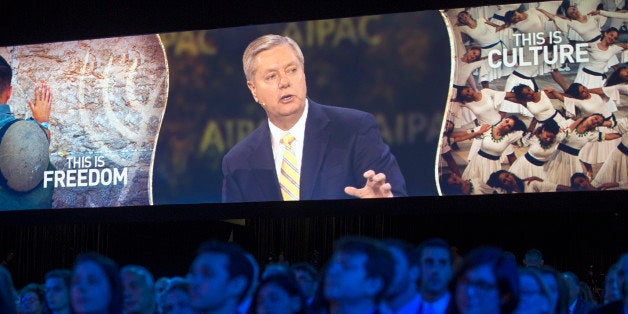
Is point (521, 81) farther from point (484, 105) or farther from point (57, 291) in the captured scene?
point (57, 291)

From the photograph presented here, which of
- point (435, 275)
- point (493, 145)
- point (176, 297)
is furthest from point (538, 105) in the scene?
point (176, 297)

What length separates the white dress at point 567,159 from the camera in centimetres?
761

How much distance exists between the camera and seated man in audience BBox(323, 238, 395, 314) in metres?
2.91

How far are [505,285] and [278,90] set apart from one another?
5.68 meters

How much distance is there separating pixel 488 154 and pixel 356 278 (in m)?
5.13

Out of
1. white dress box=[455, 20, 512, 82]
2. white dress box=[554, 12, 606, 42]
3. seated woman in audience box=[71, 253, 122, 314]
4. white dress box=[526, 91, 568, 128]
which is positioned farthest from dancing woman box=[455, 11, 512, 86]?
seated woman in audience box=[71, 253, 122, 314]

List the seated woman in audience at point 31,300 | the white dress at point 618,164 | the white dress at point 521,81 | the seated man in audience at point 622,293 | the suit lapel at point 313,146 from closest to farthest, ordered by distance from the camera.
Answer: the seated man in audience at point 622,293, the seated woman in audience at point 31,300, the white dress at point 618,164, the white dress at point 521,81, the suit lapel at point 313,146

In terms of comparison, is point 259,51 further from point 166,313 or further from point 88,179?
point 166,313

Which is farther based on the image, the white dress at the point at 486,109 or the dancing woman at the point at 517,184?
the white dress at the point at 486,109

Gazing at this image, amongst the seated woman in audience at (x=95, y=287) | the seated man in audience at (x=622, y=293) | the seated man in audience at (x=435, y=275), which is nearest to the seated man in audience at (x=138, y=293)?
the seated woman in audience at (x=95, y=287)

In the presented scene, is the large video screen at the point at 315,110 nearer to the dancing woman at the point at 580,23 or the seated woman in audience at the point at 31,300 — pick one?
the dancing woman at the point at 580,23

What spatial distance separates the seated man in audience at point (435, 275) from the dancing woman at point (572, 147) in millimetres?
3814

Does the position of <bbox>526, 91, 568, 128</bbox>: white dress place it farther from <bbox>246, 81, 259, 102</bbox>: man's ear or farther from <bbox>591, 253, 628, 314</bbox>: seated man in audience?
<bbox>591, 253, 628, 314</bbox>: seated man in audience

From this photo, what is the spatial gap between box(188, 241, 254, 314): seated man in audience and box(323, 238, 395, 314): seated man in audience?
1.23 ft
